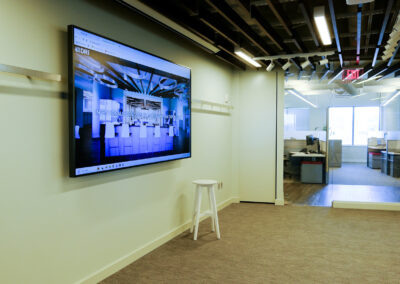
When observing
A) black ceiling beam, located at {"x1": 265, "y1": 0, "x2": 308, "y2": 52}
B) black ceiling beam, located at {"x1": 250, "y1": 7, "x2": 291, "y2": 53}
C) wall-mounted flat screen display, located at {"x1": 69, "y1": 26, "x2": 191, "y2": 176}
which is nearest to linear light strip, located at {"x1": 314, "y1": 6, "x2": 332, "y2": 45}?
black ceiling beam, located at {"x1": 265, "y1": 0, "x2": 308, "y2": 52}

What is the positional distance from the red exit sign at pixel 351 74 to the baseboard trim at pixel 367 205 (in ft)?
7.33

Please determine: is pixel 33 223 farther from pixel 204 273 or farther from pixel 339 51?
pixel 339 51

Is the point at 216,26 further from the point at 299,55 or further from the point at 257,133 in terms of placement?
the point at 257,133

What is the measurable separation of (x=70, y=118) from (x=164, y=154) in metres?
1.44

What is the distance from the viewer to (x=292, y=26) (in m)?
4.29

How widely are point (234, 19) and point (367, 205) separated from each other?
4183mm

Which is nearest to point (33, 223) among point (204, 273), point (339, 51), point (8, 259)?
point (8, 259)

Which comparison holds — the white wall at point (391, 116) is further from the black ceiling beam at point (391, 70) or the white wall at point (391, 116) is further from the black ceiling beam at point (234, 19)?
the black ceiling beam at point (234, 19)

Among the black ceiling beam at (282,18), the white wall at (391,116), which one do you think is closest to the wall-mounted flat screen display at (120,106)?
the black ceiling beam at (282,18)

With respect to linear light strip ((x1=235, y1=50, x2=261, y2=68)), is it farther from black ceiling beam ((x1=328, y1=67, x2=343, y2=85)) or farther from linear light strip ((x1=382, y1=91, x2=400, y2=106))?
linear light strip ((x1=382, y1=91, x2=400, y2=106))

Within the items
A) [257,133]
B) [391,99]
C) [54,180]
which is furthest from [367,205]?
[54,180]

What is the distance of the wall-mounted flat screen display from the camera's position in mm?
2684

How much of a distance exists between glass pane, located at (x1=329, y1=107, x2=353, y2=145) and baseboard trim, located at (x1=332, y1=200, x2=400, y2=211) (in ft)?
4.18

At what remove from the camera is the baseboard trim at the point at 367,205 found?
5.95 meters
